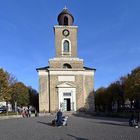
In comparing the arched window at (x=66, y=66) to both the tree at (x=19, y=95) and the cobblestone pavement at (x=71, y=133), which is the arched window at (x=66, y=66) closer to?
the tree at (x=19, y=95)

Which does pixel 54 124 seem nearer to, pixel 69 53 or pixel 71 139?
pixel 71 139

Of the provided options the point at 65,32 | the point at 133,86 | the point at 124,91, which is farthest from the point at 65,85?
the point at 133,86

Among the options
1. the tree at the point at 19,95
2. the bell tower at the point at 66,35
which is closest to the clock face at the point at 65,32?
the bell tower at the point at 66,35

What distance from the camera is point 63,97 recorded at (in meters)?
73.9

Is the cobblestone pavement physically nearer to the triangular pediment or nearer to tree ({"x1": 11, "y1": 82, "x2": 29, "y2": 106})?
the triangular pediment

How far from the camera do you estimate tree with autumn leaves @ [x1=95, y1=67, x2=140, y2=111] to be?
64562 millimetres

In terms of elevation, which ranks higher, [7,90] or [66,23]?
[66,23]

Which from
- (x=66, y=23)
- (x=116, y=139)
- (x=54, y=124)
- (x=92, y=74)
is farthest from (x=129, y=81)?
(x=116, y=139)

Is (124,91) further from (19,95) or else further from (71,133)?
(71,133)

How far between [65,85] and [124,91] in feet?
42.3

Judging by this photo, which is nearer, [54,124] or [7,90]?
[54,124]

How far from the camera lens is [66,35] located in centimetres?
7925

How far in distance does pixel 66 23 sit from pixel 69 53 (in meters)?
7.76

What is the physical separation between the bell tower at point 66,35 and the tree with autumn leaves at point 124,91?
13267 mm
